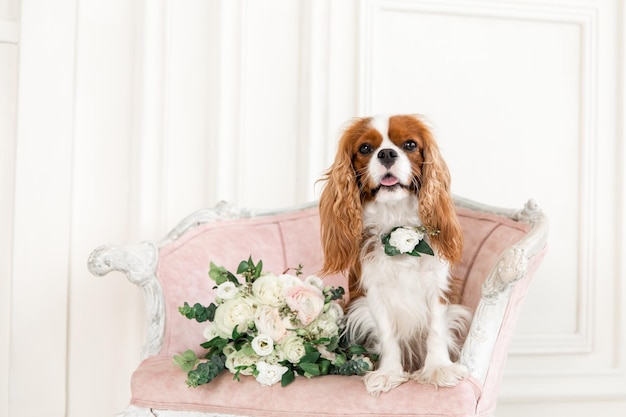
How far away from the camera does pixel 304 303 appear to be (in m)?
1.81

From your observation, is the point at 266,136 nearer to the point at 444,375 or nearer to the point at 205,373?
the point at 205,373

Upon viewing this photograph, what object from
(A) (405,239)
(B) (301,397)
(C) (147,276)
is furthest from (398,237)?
(C) (147,276)

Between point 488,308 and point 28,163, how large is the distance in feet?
6.57

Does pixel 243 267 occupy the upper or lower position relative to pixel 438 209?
lower

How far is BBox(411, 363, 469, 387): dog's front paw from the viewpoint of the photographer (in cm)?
166

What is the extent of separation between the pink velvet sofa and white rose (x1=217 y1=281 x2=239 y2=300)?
0.73 ft

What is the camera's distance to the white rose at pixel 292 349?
173cm

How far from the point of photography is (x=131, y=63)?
2.77 meters

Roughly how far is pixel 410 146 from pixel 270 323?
2.12 ft

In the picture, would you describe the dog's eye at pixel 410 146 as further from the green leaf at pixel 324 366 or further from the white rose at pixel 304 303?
the green leaf at pixel 324 366

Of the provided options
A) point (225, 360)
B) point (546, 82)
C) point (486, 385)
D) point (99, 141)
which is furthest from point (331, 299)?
point (546, 82)

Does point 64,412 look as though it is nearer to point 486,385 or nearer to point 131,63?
point 131,63

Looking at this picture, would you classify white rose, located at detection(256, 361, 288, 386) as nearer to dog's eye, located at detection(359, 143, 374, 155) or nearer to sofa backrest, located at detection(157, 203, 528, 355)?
sofa backrest, located at detection(157, 203, 528, 355)

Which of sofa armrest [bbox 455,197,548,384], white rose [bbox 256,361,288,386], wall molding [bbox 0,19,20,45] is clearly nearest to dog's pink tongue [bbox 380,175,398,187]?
sofa armrest [bbox 455,197,548,384]
